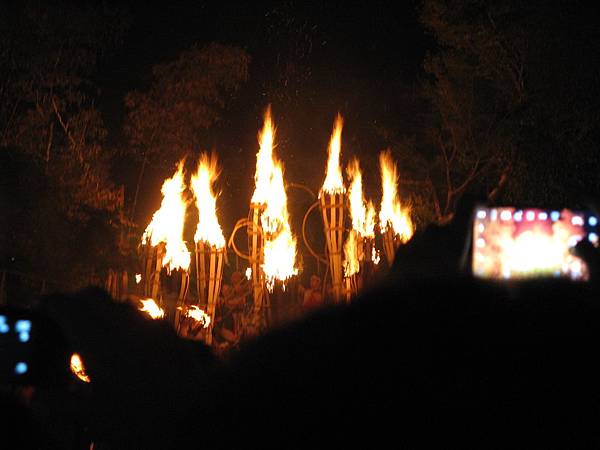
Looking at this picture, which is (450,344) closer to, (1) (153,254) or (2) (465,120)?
(1) (153,254)

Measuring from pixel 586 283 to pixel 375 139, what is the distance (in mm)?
16605

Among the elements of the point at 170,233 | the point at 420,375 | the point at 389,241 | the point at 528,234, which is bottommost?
the point at 420,375

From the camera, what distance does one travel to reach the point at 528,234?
3.16m

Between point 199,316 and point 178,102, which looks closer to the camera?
point 199,316

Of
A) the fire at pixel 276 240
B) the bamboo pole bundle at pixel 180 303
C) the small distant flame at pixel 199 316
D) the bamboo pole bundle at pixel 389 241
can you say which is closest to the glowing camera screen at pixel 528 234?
the bamboo pole bundle at pixel 389 241

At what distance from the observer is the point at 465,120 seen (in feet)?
50.0

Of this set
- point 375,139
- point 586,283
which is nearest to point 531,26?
point 375,139

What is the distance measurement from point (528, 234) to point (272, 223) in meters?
6.50

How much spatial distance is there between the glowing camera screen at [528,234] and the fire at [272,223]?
5.89 m

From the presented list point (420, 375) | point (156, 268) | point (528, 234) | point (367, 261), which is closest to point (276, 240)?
point (367, 261)

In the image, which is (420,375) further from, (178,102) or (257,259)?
(178,102)

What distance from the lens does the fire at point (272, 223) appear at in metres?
9.12

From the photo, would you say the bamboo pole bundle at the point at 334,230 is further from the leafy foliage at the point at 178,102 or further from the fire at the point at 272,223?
the leafy foliage at the point at 178,102

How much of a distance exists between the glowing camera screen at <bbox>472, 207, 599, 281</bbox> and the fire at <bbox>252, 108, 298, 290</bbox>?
5.89 metres
